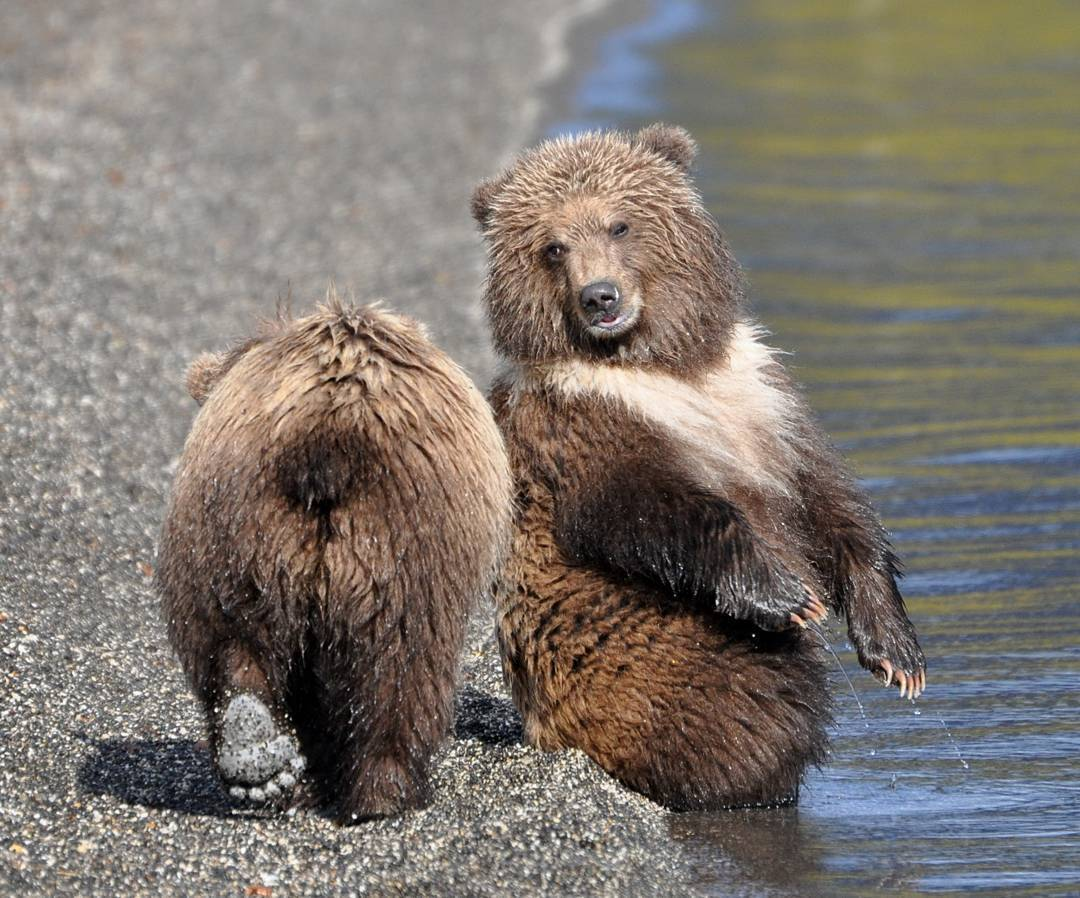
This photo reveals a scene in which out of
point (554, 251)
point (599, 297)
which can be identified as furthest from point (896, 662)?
point (554, 251)

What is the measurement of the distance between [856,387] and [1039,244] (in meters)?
3.72

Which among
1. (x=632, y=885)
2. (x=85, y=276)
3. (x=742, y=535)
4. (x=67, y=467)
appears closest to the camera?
(x=632, y=885)

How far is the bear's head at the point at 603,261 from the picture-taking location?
6496 mm

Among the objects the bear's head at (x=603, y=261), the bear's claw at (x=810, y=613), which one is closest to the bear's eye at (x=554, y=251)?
the bear's head at (x=603, y=261)

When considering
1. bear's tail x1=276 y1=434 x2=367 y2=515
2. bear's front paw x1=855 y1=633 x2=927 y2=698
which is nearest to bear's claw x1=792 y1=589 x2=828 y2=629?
bear's front paw x1=855 y1=633 x2=927 y2=698

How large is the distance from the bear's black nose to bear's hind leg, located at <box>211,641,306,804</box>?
164 centimetres

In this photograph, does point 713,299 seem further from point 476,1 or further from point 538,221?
point 476,1

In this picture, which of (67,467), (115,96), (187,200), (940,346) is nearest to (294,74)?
(115,96)

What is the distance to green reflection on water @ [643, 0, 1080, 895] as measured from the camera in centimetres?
633

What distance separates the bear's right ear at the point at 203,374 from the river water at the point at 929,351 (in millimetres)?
2156

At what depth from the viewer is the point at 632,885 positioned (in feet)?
18.8

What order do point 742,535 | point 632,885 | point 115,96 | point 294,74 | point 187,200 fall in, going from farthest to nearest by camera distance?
1. point 294,74
2. point 115,96
3. point 187,200
4. point 742,535
5. point 632,885

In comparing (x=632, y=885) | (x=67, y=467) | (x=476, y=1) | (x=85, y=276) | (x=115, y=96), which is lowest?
(x=632, y=885)

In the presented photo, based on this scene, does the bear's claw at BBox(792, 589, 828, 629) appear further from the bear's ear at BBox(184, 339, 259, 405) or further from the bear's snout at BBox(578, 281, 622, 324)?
the bear's ear at BBox(184, 339, 259, 405)
